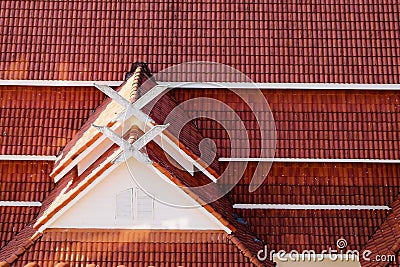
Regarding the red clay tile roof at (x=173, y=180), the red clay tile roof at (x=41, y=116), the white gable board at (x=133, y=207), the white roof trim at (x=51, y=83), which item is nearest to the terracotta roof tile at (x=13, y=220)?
the red clay tile roof at (x=173, y=180)

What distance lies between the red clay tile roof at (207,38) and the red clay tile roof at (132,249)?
4.43 meters

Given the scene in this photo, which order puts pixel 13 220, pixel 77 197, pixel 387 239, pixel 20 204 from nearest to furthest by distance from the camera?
pixel 77 197
pixel 387 239
pixel 13 220
pixel 20 204

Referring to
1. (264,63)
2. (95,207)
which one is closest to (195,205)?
(95,207)

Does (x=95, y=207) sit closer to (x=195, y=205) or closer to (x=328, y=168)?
(x=195, y=205)

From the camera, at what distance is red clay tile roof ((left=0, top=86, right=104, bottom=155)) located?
1524 centimetres

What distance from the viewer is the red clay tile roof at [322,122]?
15.2m

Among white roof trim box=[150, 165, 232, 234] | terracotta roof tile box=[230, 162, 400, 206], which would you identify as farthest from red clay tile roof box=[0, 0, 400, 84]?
white roof trim box=[150, 165, 232, 234]

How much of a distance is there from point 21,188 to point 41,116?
6.44ft

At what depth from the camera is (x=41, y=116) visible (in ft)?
51.2

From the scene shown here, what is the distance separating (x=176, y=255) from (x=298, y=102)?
5.34m

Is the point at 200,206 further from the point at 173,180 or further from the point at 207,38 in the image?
the point at 207,38

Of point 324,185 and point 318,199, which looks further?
point 324,185

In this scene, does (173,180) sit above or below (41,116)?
below

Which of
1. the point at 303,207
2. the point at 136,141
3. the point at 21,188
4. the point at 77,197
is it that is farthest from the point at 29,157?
the point at 303,207
